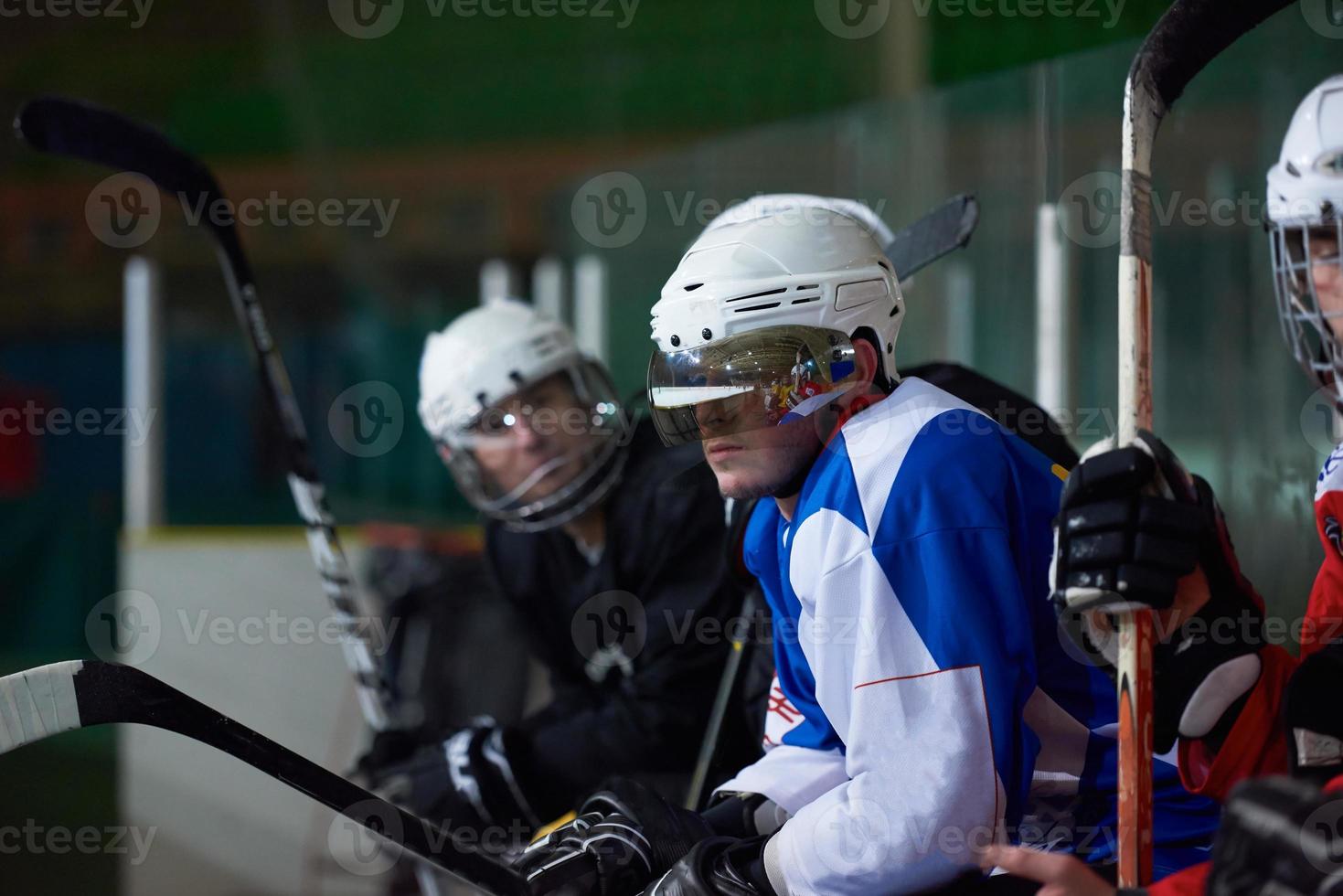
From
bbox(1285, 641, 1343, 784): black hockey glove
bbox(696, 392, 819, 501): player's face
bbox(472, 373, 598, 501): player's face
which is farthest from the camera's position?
bbox(472, 373, 598, 501): player's face

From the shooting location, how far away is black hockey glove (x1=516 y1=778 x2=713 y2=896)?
149 centimetres

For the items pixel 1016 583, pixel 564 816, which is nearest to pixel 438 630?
pixel 564 816

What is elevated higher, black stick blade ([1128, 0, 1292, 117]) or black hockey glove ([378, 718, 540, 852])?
black stick blade ([1128, 0, 1292, 117])

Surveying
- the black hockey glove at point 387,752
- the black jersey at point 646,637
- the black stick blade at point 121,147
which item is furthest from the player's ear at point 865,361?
the black stick blade at point 121,147

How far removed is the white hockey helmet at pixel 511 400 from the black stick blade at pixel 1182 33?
48.5 inches

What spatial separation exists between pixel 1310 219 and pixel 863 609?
611mm

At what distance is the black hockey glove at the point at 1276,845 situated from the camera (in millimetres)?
977

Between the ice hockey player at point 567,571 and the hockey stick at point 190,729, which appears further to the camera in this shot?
the ice hockey player at point 567,571

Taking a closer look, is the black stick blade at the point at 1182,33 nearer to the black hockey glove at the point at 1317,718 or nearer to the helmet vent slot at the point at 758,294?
the helmet vent slot at the point at 758,294

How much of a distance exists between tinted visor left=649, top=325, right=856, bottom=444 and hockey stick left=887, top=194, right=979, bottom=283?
1.75ft

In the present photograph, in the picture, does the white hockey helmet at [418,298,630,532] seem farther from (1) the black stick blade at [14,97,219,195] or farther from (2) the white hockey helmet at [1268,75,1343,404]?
(2) the white hockey helmet at [1268,75,1343,404]

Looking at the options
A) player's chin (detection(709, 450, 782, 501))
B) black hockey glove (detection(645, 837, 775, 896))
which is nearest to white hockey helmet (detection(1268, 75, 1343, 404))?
player's chin (detection(709, 450, 782, 501))

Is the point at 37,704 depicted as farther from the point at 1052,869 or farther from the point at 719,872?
the point at 1052,869

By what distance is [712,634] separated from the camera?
2215 millimetres
